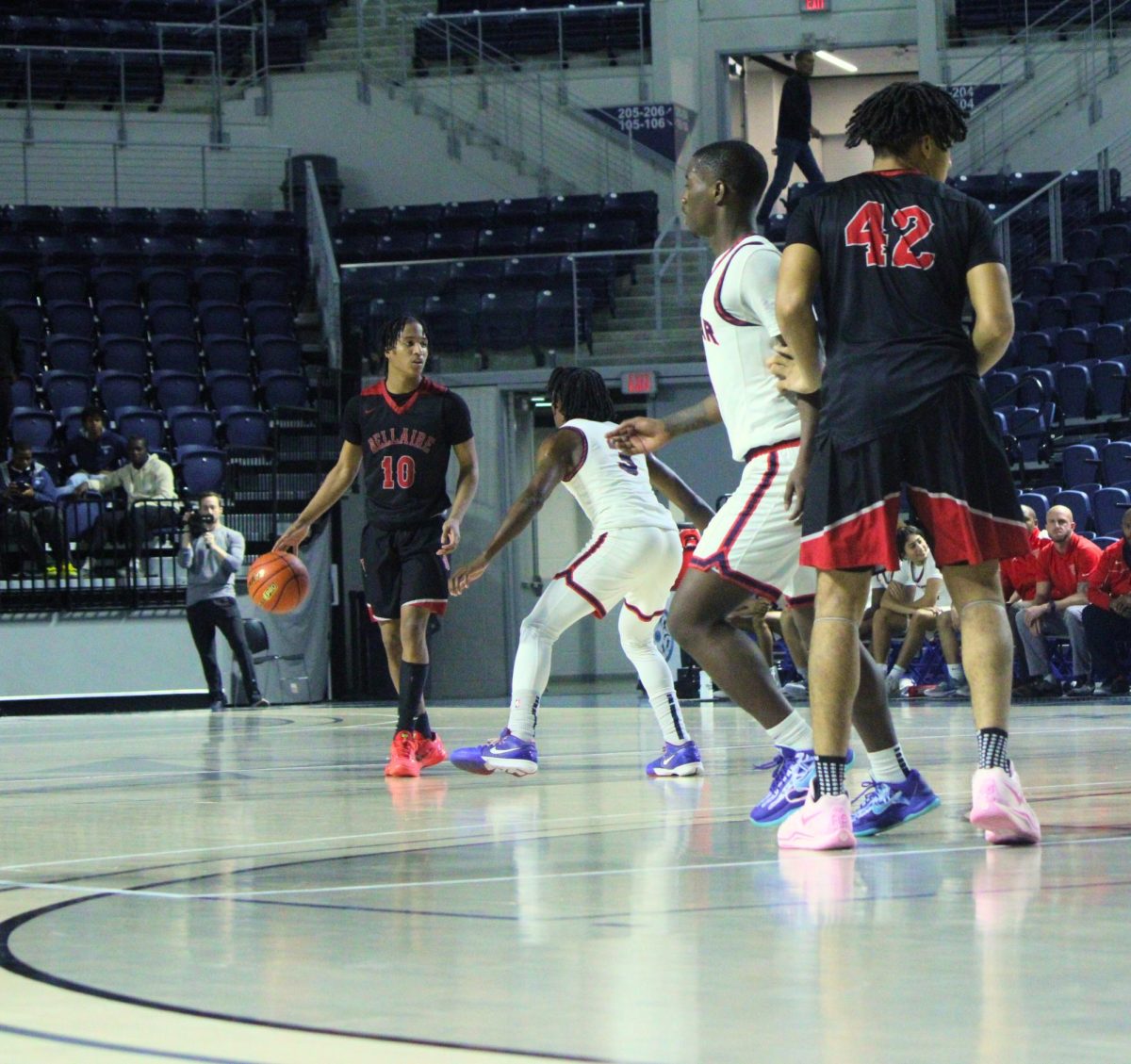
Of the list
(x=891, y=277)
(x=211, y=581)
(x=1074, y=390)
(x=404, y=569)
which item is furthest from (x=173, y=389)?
(x=891, y=277)

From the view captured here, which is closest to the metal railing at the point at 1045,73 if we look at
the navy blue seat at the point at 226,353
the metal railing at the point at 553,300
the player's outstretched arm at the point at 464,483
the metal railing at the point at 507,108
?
the metal railing at the point at 507,108

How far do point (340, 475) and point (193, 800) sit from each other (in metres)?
2.09

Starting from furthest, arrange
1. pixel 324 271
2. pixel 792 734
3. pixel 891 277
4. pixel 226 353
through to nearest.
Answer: pixel 324 271 → pixel 226 353 → pixel 792 734 → pixel 891 277

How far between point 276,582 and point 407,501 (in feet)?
5.31

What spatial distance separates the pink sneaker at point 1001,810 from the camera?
12.3 ft

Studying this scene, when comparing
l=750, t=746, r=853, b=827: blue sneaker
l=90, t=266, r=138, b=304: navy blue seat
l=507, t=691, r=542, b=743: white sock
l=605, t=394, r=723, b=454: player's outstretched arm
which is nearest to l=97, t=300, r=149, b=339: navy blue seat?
l=90, t=266, r=138, b=304: navy blue seat

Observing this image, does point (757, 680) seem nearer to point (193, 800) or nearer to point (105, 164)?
point (193, 800)

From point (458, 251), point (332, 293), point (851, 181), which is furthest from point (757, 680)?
point (458, 251)

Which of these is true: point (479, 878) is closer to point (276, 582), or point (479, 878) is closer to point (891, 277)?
point (891, 277)

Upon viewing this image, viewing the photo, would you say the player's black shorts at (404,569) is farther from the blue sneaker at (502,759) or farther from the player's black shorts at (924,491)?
the player's black shorts at (924,491)

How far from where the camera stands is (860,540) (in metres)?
3.87

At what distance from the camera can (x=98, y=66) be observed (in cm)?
2281

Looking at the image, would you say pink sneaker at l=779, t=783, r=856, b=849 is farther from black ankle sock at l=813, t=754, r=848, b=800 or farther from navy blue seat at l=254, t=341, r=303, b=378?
navy blue seat at l=254, t=341, r=303, b=378

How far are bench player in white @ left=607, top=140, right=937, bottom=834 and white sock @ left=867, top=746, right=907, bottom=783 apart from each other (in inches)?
11.2
